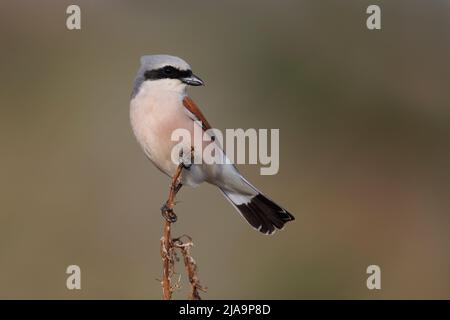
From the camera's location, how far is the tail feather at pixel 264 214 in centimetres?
393

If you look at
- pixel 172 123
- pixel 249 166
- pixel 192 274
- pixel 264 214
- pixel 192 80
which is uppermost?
pixel 249 166

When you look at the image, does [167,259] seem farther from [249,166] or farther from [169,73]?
[249,166]

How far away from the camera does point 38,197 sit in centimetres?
624

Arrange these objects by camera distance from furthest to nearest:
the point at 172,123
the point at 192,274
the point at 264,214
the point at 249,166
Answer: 1. the point at 249,166
2. the point at 264,214
3. the point at 172,123
4. the point at 192,274

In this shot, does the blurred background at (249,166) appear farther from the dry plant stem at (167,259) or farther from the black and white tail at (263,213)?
the dry plant stem at (167,259)

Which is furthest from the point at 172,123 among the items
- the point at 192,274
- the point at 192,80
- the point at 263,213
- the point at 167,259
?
the point at 192,274

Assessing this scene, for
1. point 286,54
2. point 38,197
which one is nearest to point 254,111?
point 286,54

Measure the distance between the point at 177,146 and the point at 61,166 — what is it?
2.83 m

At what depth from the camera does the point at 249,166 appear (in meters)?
6.48

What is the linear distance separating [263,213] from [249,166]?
253cm

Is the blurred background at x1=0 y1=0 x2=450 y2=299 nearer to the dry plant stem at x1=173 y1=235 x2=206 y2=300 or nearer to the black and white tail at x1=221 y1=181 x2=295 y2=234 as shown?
the black and white tail at x1=221 y1=181 x2=295 y2=234

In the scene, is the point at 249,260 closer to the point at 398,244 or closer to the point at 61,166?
the point at 398,244

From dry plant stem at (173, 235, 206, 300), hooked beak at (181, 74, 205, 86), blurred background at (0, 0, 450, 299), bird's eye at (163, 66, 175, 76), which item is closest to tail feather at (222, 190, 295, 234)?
hooked beak at (181, 74, 205, 86)

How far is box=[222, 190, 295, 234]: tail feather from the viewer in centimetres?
393
